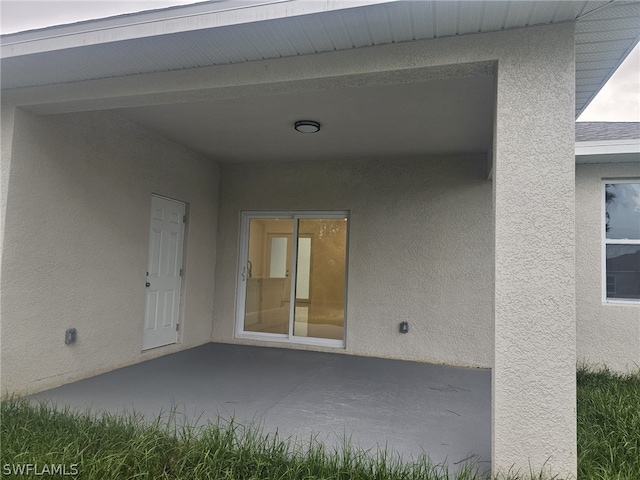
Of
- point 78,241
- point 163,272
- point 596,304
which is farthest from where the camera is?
point 163,272

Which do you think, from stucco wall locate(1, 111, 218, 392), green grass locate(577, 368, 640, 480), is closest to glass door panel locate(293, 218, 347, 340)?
stucco wall locate(1, 111, 218, 392)

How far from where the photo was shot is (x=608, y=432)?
10.7 feet

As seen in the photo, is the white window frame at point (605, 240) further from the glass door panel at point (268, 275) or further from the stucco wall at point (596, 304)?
the glass door panel at point (268, 275)

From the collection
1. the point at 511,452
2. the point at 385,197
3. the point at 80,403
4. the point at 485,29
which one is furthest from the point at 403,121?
the point at 80,403

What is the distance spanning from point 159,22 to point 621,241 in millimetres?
6244

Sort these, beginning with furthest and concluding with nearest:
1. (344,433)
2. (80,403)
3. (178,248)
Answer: (178,248)
(80,403)
(344,433)

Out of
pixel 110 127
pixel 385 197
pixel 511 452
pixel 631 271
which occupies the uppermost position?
pixel 110 127

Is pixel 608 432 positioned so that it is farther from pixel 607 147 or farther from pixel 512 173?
pixel 607 147

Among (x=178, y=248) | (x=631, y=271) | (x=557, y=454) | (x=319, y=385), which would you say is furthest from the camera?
(x=178, y=248)

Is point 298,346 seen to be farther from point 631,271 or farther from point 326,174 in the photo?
point 631,271

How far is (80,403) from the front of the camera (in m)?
4.01

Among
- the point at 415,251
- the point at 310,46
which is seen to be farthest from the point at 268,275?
the point at 310,46

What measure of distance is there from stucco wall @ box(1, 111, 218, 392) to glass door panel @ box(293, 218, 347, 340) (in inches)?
76.0

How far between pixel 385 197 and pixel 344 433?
4.04 m
